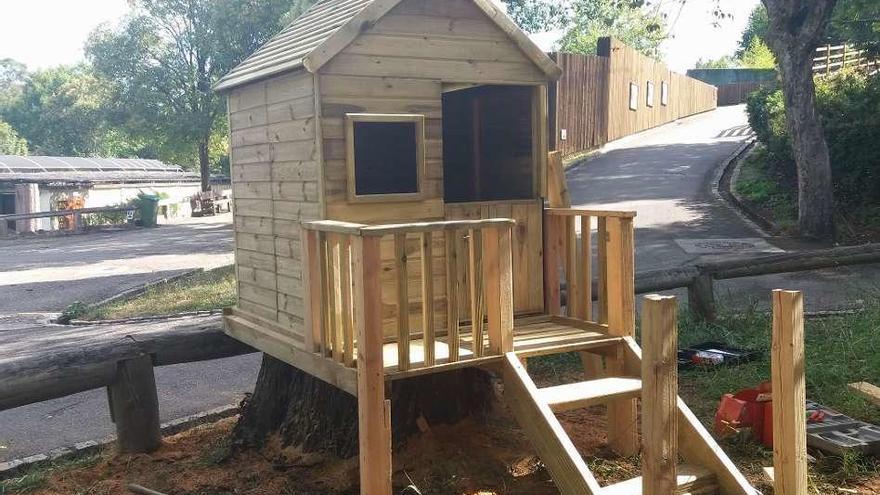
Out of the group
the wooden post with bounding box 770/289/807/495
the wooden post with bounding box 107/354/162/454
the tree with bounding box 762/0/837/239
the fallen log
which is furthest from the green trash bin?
the wooden post with bounding box 770/289/807/495

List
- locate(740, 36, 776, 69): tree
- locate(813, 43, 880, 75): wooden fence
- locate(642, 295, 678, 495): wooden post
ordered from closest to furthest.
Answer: locate(642, 295, 678, 495): wooden post, locate(813, 43, 880, 75): wooden fence, locate(740, 36, 776, 69): tree

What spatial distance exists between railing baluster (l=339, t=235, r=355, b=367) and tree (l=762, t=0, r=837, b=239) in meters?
11.5

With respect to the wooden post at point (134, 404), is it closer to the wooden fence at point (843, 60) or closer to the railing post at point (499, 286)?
the railing post at point (499, 286)

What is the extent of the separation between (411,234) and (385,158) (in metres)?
0.62

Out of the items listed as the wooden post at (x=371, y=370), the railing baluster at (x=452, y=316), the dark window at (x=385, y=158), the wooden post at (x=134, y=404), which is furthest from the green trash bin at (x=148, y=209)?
the wooden post at (x=371, y=370)

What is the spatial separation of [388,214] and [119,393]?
2392 millimetres

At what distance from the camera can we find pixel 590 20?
37625 millimetres

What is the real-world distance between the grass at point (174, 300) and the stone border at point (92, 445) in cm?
439

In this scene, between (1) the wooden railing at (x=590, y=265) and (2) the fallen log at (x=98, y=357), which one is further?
(2) the fallen log at (x=98, y=357)

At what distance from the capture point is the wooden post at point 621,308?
494 centimetres

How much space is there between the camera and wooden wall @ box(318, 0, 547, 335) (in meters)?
4.64

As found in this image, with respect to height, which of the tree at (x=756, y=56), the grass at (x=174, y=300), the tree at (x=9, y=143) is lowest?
the grass at (x=174, y=300)

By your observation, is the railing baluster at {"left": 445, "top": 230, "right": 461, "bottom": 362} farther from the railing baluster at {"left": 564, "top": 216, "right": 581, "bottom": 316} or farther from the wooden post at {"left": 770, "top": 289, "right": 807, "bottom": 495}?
the wooden post at {"left": 770, "top": 289, "right": 807, "bottom": 495}

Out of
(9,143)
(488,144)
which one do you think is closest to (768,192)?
(488,144)
